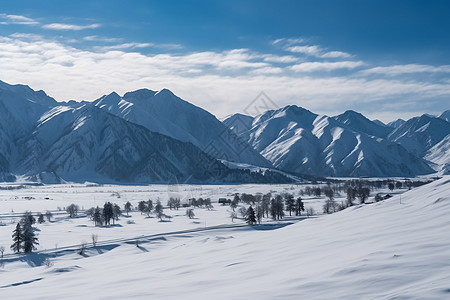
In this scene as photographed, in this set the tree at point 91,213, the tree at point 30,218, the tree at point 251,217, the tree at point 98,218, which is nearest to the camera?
the tree at point 30,218

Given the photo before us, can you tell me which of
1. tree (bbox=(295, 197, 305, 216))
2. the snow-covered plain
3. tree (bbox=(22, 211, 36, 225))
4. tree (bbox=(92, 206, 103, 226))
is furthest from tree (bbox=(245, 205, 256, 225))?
the snow-covered plain

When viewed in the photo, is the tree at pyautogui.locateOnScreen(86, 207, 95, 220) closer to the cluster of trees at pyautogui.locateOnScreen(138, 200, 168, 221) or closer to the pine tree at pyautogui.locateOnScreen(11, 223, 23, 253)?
the cluster of trees at pyautogui.locateOnScreen(138, 200, 168, 221)

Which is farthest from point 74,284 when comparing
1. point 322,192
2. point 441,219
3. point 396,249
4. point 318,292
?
point 322,192

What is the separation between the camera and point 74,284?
30.8m

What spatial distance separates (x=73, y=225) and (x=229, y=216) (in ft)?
130

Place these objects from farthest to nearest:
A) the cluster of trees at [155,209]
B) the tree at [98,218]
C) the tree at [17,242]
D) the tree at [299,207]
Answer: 1. the tree at [299,207]
2. the cluster of trees at [155,209]
3. the tree at [98,218]
4. the tree at [17,242]

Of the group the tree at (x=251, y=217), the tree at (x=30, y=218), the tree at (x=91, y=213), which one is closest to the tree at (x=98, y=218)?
the tree at (x=91, y=213)

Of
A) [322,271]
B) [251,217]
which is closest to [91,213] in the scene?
[251,217]

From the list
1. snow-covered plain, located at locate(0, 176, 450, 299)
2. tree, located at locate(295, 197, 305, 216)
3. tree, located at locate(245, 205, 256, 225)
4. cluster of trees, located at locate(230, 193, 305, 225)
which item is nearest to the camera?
snow-covered plain, located at locate(0, 176, 450, 299)

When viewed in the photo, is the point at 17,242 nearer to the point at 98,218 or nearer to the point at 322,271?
the point at 98,218

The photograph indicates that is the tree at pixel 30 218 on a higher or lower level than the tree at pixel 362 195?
higher

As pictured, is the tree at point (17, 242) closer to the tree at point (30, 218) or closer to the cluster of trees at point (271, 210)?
the tree at point (30, 218)

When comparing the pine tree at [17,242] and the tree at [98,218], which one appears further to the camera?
the tree at [98,218]

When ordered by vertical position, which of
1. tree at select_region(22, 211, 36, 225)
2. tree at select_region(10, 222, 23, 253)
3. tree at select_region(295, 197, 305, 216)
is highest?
tree at select_region(22, 211, 36, 225)
